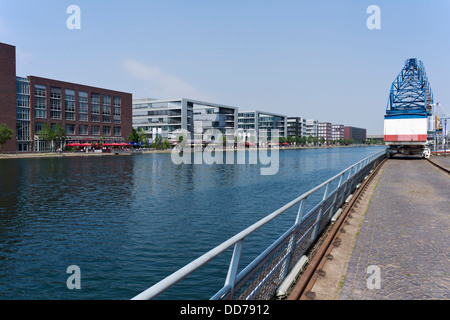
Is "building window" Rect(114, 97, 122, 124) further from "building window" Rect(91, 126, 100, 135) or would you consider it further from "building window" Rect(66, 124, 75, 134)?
"building window" Rect(66, 124, 75, 134)

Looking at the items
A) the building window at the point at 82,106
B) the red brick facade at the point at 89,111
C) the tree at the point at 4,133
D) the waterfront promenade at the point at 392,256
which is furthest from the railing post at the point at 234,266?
the building window at the point at 82,106

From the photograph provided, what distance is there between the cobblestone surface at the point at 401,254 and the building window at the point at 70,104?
103 meters

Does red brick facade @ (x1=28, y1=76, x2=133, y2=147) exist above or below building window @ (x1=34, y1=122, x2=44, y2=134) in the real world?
above

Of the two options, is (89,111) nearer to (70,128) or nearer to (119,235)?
(70,128)

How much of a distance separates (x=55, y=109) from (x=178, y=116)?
48.0 m

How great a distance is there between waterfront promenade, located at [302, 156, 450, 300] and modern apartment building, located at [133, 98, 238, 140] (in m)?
123

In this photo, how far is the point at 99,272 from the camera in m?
11.2

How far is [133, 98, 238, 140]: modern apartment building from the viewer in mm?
137875

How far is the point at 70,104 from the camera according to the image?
10350 centimetres

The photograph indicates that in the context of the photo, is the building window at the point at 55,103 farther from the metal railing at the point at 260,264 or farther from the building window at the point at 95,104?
the metal railing at the point at 260,264

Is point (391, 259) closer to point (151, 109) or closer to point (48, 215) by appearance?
point (48, 215)

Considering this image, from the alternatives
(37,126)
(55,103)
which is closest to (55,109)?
(55,103)

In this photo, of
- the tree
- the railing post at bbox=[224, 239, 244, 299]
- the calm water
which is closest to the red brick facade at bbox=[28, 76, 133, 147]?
the tree
